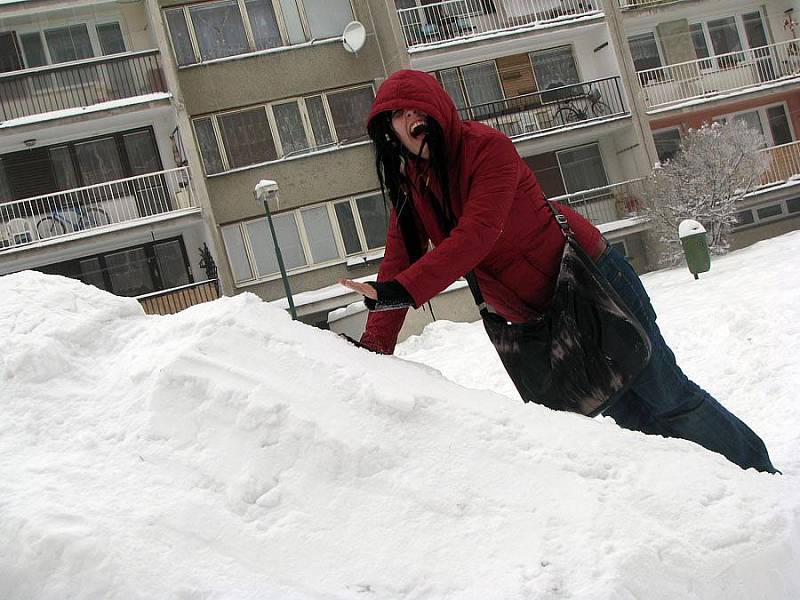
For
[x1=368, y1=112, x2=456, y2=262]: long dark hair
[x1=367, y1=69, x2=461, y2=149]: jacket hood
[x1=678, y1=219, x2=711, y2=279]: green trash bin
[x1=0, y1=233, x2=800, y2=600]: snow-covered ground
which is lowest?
[x1=678, y1=219, x2=711, y2=279]: green trash bin

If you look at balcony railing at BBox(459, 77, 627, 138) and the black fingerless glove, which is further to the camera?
balcony railing at BBox(459, 77, 627, 138)

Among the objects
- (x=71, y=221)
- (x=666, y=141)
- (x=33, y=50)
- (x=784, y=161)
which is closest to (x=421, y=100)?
(x=71, y=221)

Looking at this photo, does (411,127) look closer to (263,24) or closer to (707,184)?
(707,184)

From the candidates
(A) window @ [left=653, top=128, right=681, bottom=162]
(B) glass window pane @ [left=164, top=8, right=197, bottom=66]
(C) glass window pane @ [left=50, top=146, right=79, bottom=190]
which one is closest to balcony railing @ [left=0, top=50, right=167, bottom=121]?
(B) glass window pane @ [left=164, top=8, right=197, bottom=66]

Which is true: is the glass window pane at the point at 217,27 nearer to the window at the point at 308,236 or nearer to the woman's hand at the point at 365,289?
the window at the point at 308,236

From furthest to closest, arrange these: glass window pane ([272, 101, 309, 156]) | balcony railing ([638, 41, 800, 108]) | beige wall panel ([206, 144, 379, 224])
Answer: balcony railing ([638, 41, 800, 108]) < glass window pane ([272, 101, 309, 156]) < beige wall panel ([206, 144, 379, 224])

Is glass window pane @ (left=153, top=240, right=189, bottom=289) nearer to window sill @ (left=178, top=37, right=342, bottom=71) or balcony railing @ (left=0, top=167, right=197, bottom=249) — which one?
balcony railing @ (left=0, top=167, right=197, bottom=249)

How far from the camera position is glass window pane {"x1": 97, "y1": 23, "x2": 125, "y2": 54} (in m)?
19.6

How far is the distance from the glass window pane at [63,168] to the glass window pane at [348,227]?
20.7 ft

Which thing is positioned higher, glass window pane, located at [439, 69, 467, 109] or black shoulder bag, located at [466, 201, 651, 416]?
glass window pane, located at [439, 69, 467, 109]

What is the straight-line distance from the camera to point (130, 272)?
19.7m

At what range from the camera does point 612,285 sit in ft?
9.89

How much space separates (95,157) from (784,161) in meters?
18.1

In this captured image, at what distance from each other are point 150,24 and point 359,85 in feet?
16.8
